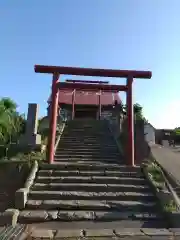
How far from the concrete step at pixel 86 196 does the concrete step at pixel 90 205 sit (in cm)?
23

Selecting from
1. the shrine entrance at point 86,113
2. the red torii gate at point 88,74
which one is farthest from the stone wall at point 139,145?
the shrine entrance at point 86,113

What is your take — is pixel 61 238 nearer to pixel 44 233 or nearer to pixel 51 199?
pixel 44 233

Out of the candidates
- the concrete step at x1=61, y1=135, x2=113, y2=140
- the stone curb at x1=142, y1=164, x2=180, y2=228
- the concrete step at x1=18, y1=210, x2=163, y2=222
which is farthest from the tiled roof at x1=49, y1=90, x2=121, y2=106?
the concrete step at x1=18, y1=210, x2=163, y2=222

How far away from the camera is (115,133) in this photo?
42.7ft

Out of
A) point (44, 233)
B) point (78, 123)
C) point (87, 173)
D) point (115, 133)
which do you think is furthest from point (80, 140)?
point (44, 233)

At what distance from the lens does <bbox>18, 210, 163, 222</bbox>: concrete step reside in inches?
210

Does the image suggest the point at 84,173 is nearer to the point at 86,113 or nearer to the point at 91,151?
the point at 91,151

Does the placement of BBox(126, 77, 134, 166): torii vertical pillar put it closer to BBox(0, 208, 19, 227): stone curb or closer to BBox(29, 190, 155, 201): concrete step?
BBox(29, 190, 155, 201): concrete step

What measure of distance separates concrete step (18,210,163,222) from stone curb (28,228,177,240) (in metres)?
0.73

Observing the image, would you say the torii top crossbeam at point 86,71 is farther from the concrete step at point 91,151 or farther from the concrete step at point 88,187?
the concrete step at point 88,187

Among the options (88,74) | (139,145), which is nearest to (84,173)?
(88,74)

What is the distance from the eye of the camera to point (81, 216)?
5.42 m

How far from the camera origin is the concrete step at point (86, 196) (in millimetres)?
6276

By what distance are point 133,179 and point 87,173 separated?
4.51 ft
